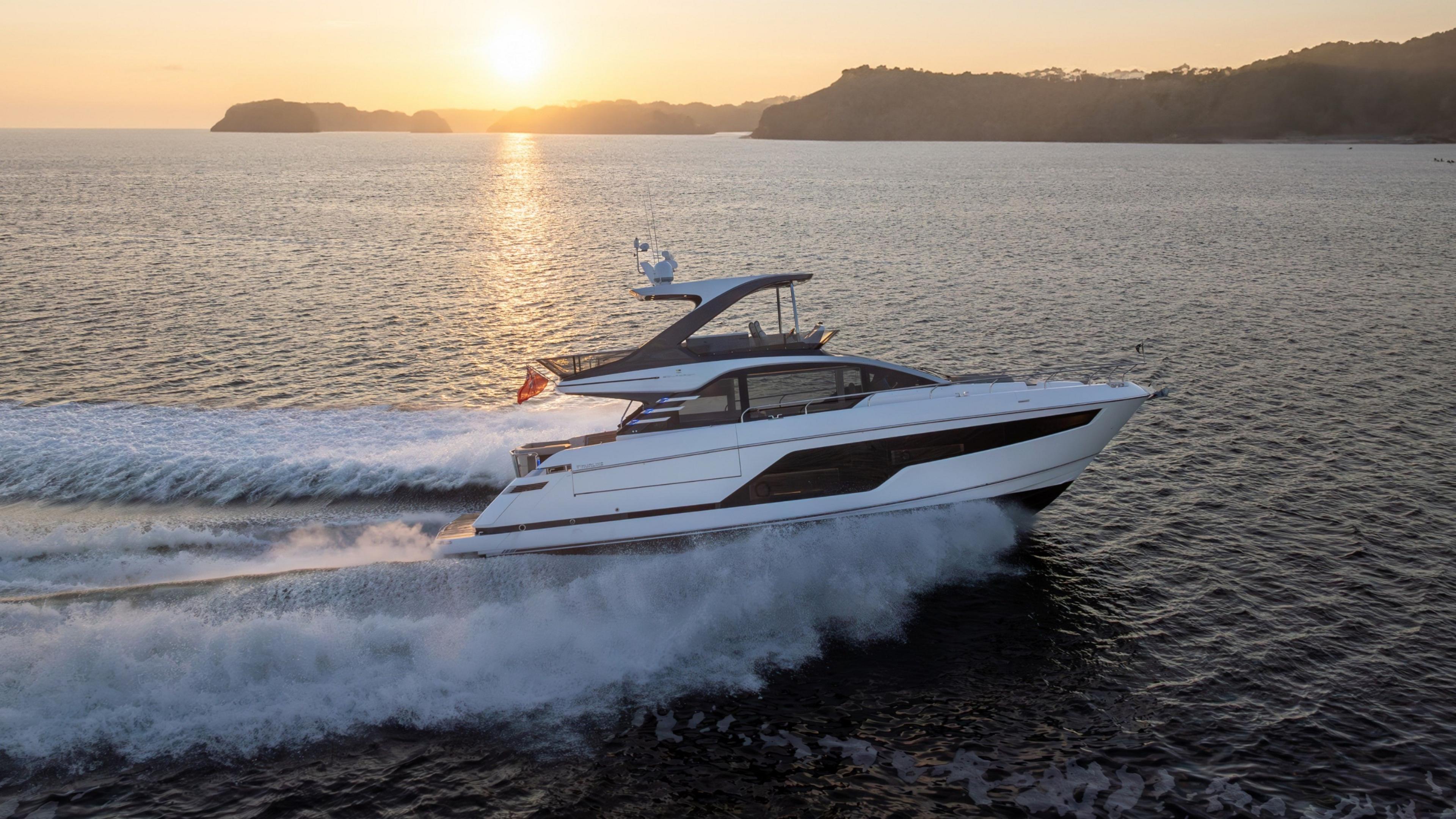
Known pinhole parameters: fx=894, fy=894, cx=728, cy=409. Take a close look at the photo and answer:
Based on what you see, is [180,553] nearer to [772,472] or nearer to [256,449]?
[256,449]

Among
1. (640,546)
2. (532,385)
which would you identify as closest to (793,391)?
(640,546)

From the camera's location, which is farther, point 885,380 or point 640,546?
point 885,380

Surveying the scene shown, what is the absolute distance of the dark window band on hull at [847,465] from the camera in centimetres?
1375

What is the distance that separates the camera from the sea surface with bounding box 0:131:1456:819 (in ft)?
33.9

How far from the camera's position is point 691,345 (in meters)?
15.2

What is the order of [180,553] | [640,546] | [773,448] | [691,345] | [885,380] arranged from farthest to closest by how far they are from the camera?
[691,345] → [885,380] → [180,553] → [640,546] → [773,448]

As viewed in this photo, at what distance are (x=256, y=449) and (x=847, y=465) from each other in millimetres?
12502

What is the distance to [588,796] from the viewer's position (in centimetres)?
1008

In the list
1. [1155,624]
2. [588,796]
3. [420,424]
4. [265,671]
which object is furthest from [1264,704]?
[420,424]

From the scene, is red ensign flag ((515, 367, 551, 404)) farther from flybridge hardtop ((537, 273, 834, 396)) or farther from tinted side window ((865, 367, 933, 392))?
tinted side window ((865, 367, 933, 392))

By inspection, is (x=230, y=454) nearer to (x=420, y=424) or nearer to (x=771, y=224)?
(x=420, y=424)

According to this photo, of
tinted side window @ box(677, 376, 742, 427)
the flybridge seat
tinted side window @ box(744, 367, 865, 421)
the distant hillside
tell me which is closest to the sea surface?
tinted side window @ box(744, 367, 865, 421)

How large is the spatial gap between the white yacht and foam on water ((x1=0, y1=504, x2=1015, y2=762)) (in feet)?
1.40

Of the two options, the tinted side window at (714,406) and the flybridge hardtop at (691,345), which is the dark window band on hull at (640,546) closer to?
the tinted side window at (714,406)
